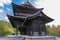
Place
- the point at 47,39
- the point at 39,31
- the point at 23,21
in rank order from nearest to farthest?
the point at 47,39 → the point at 39,31 → the point at 23,21

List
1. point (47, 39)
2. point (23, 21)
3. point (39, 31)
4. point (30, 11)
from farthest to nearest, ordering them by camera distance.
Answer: point (30, 11)
point (23, 21)
point (39, 31)
point (47, 39)

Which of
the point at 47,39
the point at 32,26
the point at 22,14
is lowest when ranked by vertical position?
the point at 47,39

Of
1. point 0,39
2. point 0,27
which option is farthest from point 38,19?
point 0,27

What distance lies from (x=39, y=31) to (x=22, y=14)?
280 centimetres

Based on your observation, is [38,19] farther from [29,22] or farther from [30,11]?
[30,11]

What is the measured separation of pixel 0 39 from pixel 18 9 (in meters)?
3.85

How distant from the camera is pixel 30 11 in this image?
45.4 ft

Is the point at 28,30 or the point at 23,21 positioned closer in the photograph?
the point at 28,30

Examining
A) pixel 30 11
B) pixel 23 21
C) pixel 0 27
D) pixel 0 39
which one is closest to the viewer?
pixel 0 39

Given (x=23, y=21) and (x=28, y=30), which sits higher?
(x=23, y=21)

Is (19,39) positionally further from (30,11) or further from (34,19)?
(30,11)

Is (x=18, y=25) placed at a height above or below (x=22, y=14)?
below

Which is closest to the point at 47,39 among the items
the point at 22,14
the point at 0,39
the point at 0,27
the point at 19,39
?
the point at 19,39

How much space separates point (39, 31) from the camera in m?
11.7
